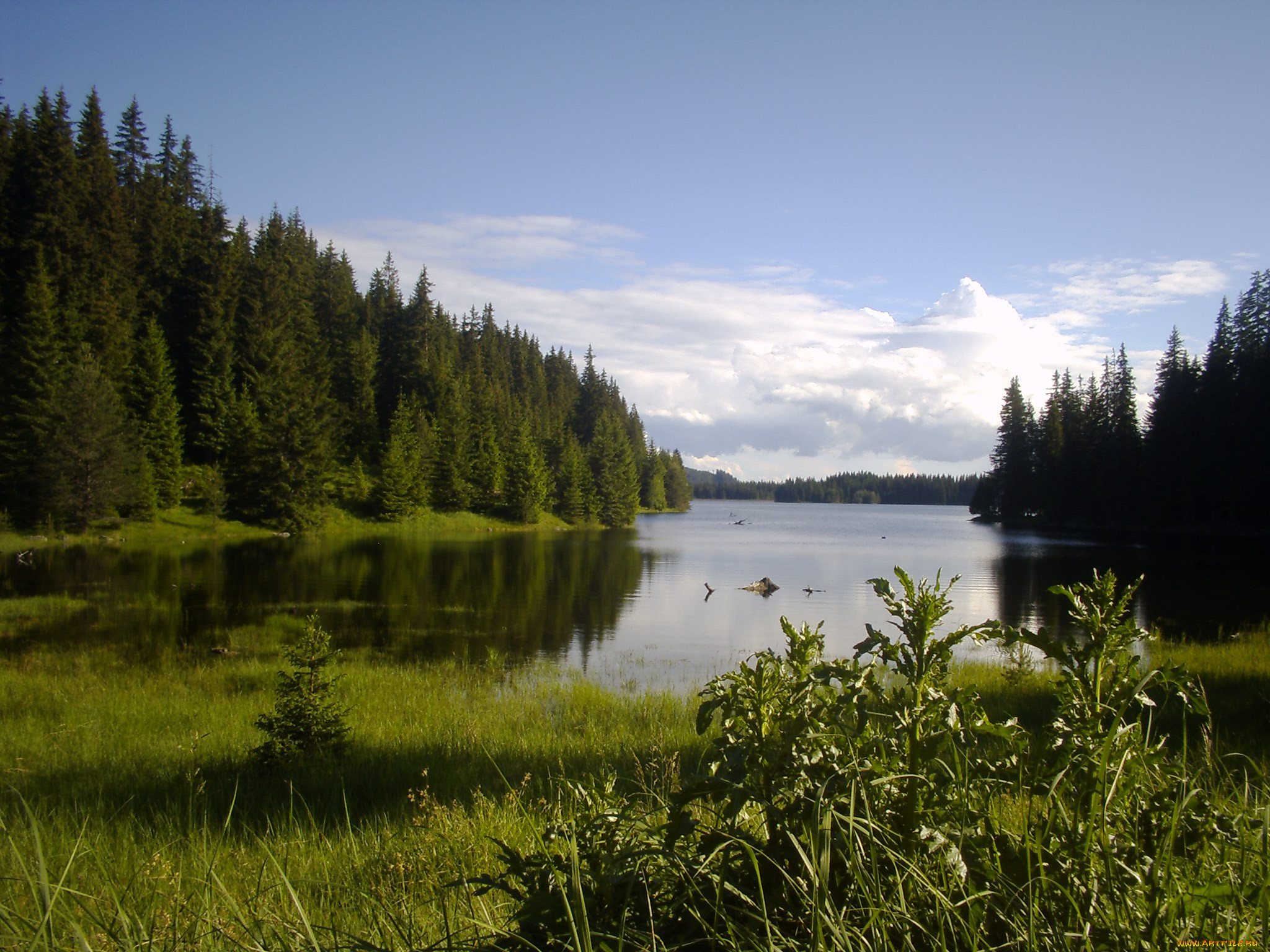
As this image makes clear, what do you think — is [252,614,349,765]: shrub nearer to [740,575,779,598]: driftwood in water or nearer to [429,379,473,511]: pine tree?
[740,575,779,598]: driftwood in water

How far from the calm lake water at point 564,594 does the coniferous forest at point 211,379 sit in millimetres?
8178

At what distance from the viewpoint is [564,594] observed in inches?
1145

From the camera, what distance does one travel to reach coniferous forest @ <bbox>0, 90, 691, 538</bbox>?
44.2 m

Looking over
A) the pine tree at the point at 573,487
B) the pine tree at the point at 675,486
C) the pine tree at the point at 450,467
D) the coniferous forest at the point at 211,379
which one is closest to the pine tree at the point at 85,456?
the coniferous forest at the point at 211,379

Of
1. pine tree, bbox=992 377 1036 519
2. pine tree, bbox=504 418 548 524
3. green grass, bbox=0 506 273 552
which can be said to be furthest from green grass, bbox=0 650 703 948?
pine tree, bbox=992 377 1036 519

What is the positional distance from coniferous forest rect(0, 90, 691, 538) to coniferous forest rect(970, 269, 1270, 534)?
158ft

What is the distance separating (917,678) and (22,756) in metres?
10.1

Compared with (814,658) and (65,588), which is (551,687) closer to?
(814,658)

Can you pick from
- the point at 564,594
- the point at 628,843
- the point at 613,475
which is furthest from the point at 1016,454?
the point at 628,843

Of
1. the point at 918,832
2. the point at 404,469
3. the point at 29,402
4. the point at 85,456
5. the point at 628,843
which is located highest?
the point at 29,402

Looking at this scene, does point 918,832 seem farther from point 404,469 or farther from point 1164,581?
point 404,469

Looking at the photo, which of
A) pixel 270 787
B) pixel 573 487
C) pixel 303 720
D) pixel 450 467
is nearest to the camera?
pixel 270 787

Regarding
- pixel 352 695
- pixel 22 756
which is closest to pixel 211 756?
pixel 22 756

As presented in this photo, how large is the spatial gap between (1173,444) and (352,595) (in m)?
63.1
